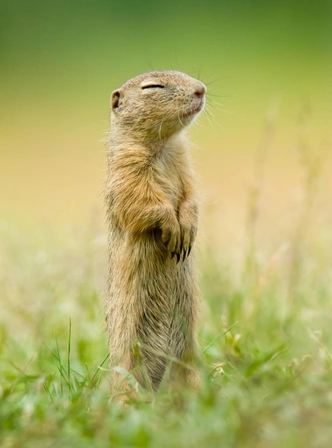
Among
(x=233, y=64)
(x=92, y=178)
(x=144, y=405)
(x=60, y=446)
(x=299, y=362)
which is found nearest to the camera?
(x=60, y=446)

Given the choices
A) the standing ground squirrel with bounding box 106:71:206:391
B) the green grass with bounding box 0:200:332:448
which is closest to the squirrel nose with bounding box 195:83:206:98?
the standing ground squirrel with bounding box 106:71:206:391

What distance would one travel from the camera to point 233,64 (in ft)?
46.9

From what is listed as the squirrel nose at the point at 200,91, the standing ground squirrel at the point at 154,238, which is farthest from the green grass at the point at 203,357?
the squirrel nose at the point at 200,91

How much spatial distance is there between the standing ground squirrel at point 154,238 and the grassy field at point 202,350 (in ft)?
0.69

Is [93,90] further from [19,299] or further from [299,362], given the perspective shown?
[299,362]

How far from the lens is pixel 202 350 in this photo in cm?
509

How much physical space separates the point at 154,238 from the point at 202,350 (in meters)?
A: 0.71

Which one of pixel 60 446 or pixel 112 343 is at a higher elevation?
pixel 60 446

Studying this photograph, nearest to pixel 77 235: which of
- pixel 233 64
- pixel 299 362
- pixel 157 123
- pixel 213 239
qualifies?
pixel 213 239

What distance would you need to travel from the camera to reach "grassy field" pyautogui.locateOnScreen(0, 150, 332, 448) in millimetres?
3148

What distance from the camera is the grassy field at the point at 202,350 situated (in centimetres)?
315

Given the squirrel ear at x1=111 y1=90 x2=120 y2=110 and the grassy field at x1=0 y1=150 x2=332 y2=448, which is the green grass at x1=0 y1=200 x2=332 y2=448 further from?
the squirrel ear at x1=111 y1=90 x2=120 y2=110

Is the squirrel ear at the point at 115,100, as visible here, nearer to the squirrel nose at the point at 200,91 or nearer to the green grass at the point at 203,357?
the squirrel nose at the point at 200,91

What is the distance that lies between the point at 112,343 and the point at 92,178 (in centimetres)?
771
